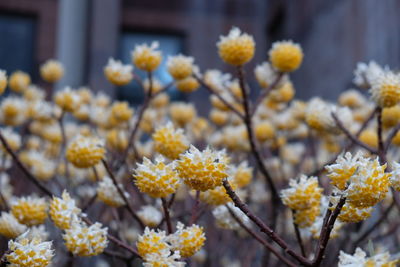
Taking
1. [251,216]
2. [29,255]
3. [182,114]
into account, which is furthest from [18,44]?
[251,216]

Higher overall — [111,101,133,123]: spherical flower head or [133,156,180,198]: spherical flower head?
[111,101,133,123]: spherical flower head

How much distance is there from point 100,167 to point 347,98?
740mm

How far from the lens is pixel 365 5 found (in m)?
2.57

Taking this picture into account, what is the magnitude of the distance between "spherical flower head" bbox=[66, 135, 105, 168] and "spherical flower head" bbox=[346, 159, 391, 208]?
1.33ft

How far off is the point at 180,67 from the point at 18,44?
3603 mm

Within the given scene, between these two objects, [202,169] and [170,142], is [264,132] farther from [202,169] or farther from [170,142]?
[202,169]

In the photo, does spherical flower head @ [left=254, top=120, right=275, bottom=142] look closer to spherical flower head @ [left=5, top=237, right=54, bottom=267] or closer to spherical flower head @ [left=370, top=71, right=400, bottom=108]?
spherical flower head @ [left=370, top=71, right=400, bottom=108]

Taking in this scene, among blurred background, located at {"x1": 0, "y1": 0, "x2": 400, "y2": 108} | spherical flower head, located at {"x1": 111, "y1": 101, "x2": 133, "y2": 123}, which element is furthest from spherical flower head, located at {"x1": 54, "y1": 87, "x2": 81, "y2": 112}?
blurred background, located at {"x1": 0, "y1": 0, "x2": 400, "y2": 108}

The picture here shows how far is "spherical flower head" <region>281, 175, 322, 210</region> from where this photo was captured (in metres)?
0.62

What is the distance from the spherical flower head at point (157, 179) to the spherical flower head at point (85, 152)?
20 cm

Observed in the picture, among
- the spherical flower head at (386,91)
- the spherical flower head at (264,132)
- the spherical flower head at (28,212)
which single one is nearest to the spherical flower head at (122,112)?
the spherical flower head at (264,132)

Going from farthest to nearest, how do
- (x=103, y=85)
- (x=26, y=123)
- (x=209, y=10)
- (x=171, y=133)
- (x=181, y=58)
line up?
(x=209, y=10) → (x=103, y=85) → (x=26, y=123) → (x=181, y=58) → (x=171, y=133)

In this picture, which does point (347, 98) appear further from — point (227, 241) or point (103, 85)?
point (103, 85)

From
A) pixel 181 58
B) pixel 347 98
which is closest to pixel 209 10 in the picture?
pixel 347 98
